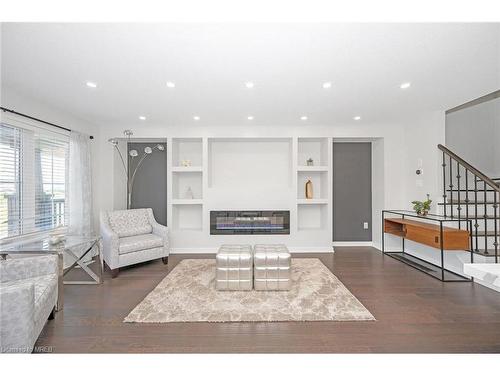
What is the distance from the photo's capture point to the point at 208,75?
2590 mm

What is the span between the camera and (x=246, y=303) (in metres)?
2.62

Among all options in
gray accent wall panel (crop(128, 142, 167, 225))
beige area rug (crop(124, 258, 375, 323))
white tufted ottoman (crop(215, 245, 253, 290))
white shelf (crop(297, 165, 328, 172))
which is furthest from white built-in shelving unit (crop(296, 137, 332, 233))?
gray accent wall panel (crop(128, 142, 167, 225))

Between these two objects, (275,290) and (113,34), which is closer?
(113,34)

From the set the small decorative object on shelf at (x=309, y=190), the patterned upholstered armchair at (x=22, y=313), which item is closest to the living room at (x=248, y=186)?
the patterned upholstered armchair at (x=22, y=313)

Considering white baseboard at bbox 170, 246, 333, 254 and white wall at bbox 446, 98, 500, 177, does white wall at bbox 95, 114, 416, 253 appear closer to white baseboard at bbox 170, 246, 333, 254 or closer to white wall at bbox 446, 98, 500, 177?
white wall at bbox 446, 98, 500, 177

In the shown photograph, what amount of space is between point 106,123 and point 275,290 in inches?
172

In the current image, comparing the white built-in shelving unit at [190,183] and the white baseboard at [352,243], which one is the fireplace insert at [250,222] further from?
the white baseboard at [352,243]

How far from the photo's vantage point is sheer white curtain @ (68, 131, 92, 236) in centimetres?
403

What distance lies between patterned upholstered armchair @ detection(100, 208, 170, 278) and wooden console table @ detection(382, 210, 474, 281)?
4016 millimetres

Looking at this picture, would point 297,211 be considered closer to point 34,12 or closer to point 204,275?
point 204,275

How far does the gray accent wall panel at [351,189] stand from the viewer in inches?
208

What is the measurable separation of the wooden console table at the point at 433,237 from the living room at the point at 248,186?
4cm

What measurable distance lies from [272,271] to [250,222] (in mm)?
Answer: 1994

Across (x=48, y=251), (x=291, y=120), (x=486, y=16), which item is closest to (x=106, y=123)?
(x=48, y=251)
